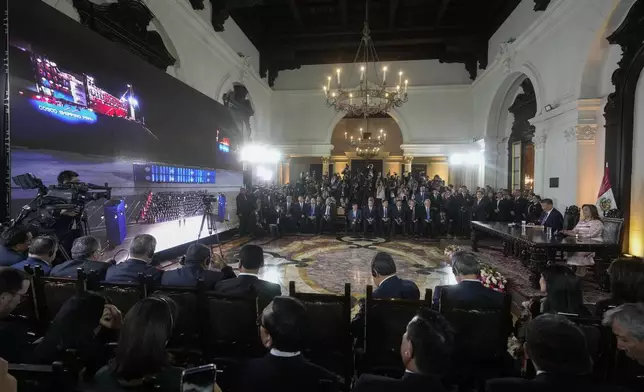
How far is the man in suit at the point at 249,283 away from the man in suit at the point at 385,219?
7457mm

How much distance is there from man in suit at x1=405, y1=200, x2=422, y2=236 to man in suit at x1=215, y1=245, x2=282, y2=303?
7649 millimetres

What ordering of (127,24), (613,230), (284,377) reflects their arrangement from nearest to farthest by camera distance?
(284,377)
(613,230)
(127,24)

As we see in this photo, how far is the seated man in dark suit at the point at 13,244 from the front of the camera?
2.76 meters

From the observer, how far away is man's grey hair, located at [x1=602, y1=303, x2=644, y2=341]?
5.01ft

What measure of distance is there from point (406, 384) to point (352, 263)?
5.04 m

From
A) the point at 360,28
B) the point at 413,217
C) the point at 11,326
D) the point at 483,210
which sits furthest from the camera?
the point at 360,28

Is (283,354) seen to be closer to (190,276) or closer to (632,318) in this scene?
(190,276)

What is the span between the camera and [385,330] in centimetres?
208

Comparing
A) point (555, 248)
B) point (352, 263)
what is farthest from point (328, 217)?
point (555, 248)

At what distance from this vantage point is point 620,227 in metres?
4.84

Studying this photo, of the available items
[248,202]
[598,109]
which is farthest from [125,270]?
[598,109]

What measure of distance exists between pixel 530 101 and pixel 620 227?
5682mm

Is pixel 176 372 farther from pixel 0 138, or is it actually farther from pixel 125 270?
pixel 0 138

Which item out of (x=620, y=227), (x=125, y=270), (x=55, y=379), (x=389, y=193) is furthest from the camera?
(x=389, y=193)
